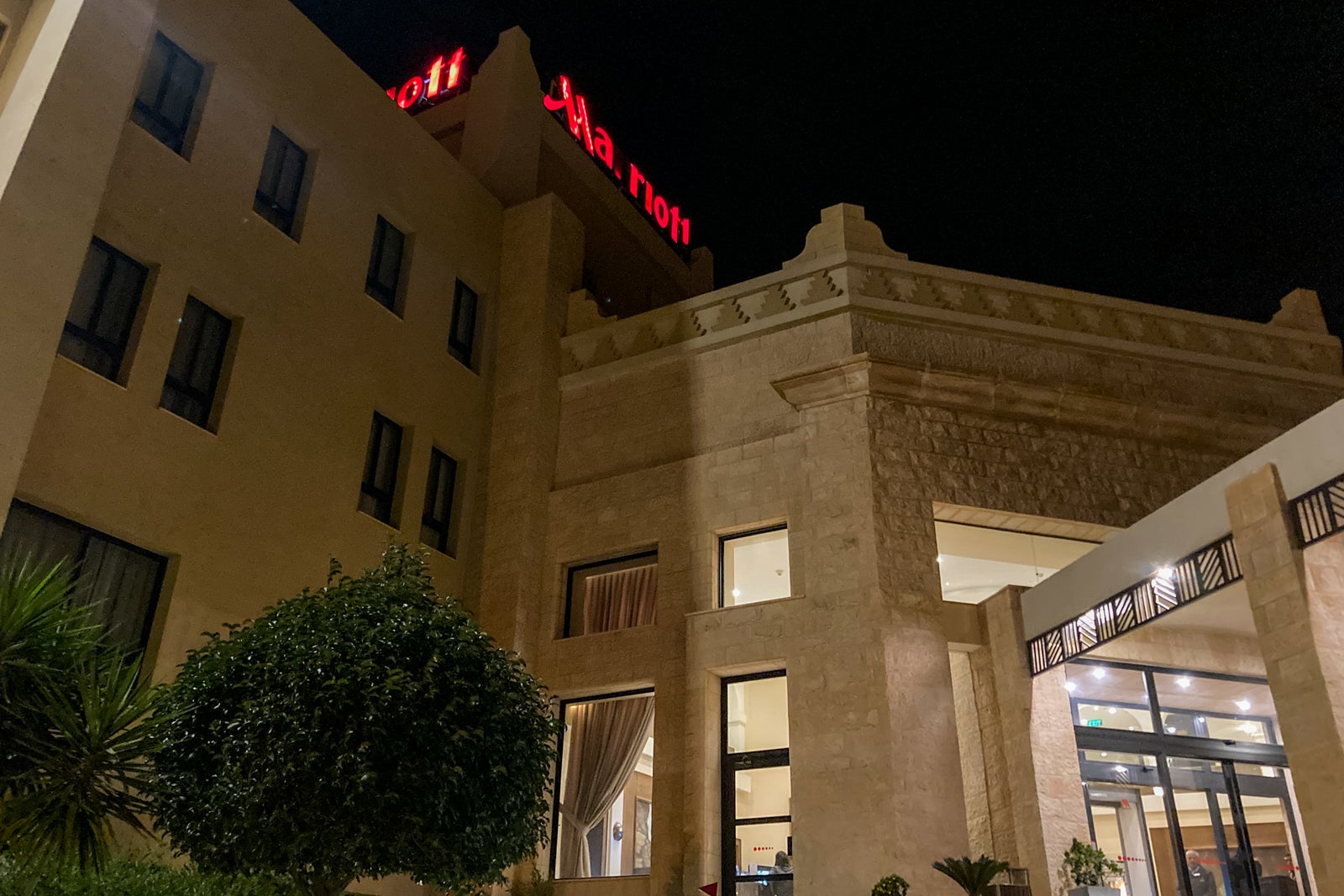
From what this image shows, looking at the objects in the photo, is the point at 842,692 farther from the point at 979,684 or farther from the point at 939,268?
the point at 939,268

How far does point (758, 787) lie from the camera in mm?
14852

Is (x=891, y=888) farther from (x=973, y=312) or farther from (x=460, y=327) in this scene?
(x=460, y=327)

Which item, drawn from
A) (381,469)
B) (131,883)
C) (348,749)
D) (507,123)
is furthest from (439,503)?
(348,749)

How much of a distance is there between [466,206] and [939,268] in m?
9.08

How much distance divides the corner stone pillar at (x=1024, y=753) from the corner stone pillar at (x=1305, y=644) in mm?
3760

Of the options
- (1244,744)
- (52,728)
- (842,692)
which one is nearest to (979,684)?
(842,692)

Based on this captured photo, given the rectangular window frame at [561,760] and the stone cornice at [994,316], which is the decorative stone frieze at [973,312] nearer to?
the stone cornice at [994,316]

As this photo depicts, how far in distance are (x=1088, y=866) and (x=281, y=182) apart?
49.2 ft

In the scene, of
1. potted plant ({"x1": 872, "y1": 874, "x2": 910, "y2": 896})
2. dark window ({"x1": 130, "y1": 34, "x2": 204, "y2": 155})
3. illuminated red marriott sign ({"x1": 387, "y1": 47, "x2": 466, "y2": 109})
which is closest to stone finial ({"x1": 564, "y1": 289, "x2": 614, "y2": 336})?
dark window ({"x1": 130, "y1": 34, "x2": 204, "y2": 155})

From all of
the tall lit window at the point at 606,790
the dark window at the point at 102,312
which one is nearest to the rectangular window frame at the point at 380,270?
the dark window at the point at 102,312

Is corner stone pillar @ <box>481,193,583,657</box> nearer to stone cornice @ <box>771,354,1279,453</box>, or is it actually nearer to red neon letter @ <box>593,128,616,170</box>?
stone cornice @ <box>771,354,1279,453</box>

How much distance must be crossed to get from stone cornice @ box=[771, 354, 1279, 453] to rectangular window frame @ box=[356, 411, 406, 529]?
6438mm

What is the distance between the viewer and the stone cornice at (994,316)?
17.2 meters

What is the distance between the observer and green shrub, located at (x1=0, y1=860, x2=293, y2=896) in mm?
8742
